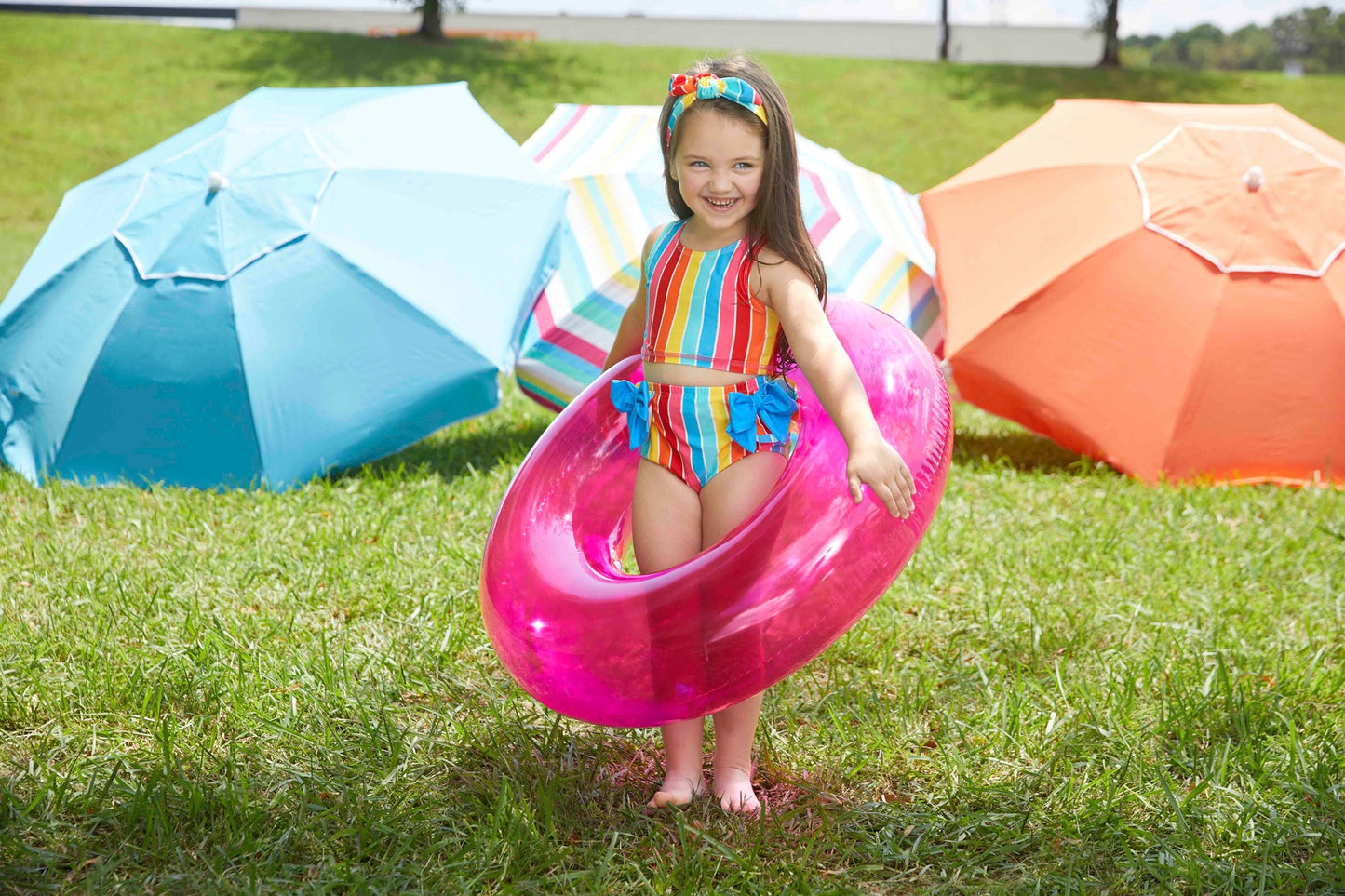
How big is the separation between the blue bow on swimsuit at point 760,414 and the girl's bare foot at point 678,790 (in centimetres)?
80

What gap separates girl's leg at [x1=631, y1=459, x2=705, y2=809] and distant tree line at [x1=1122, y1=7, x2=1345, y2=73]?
2441cm

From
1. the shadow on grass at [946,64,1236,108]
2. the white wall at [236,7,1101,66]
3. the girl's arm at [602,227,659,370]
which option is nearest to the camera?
the girl's arm at [602,227,659,370]

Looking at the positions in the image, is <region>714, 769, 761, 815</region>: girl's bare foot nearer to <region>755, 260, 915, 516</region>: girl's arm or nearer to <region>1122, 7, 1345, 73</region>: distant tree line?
<region>755, 260, 915, 516</region>: girl's arm

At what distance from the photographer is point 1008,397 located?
218 inches

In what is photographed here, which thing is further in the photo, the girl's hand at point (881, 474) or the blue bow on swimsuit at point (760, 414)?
the blue bow on swimsuit at point (760, 414)

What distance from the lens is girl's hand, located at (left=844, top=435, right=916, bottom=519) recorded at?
235 centimetres

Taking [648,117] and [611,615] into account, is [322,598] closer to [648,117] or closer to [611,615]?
[611,615]

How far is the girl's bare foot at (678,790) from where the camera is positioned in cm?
271

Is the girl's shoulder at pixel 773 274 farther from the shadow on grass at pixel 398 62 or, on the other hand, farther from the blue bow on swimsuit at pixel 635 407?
the shadow on grass at pixel 398 62

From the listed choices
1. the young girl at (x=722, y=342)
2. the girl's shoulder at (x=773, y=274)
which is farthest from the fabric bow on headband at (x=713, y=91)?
the girl's shoulder at (x=773, y=274)

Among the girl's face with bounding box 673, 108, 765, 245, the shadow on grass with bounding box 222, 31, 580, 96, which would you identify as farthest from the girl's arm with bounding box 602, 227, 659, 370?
the shadow on grass with bounding box 222, 31, 580, 96

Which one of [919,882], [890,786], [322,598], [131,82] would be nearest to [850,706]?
[890,786]

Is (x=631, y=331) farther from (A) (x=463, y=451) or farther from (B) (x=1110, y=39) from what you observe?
(B) (x=1110, y=39)

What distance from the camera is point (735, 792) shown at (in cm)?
272
